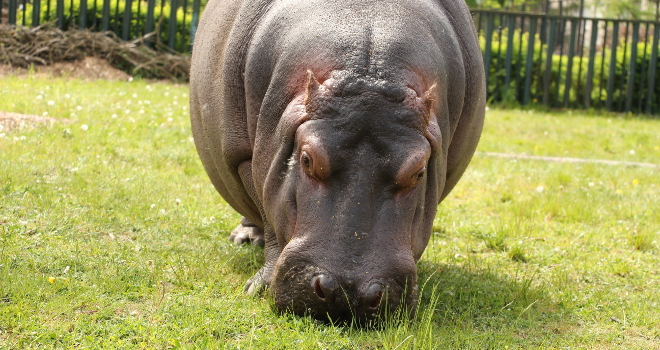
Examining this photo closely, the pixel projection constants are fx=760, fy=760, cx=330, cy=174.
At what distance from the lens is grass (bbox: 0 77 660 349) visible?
315cm

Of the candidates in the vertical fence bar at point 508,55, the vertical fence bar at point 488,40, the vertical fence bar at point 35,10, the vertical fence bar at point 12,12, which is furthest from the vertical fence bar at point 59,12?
the vertical fence bar at point 508,55

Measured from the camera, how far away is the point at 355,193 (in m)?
3.01

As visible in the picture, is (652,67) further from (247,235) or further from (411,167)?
(411,167)

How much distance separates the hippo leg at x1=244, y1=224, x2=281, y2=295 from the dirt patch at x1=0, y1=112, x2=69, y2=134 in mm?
3931

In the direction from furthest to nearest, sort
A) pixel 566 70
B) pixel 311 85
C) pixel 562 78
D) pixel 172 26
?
pixel 562 78 < pixel 566 70 < pixel 172 26 < pixel 311 85

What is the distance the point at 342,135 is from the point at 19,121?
5258 mm

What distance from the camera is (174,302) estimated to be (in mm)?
3447

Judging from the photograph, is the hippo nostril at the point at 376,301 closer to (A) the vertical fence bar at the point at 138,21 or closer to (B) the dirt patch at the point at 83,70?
(B) the dirt patch at the point at 83,70

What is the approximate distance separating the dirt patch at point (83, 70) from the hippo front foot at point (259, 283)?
8.67 meters

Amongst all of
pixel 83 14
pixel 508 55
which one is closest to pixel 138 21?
pixel 83 14

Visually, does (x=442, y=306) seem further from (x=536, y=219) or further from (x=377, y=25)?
(x=536, y=219)

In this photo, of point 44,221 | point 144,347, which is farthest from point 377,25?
point 44,221

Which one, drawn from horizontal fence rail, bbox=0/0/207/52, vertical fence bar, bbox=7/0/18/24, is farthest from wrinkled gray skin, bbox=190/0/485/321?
vertical fence bar, bbox=7/0/18/24

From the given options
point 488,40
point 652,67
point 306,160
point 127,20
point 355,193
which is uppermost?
point 127,20
